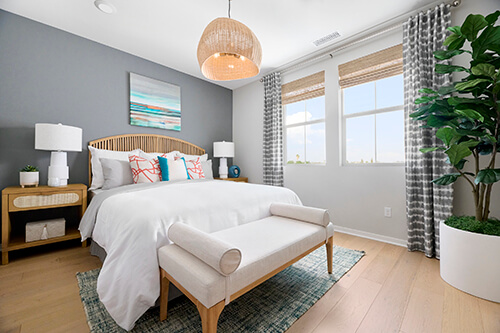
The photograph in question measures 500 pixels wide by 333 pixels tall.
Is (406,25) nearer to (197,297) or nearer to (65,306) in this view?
(197,297)

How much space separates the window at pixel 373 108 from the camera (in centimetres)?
A: 266

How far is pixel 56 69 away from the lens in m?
2.65

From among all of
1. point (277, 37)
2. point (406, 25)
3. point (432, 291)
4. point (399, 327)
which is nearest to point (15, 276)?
point (399, 327)

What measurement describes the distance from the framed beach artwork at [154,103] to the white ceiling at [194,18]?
0.51 meters

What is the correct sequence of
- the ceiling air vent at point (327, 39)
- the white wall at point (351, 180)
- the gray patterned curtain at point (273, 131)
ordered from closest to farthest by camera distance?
the white wall at point (351, 180), the ceiling air vent at point (327, 39), the gray patterned curtain at point (273, 131)

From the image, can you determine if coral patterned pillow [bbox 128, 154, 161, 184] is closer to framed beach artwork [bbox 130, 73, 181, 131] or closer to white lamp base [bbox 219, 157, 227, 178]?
framed beach artwork [bbox 130, 73, 181, 131]

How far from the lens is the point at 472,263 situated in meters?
1.60

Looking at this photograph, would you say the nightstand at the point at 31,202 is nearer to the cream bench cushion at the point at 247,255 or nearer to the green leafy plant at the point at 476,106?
the cream bench cushion at the point at 247,255

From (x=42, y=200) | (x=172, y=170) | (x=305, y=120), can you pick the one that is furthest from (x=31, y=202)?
(x=305, y=120)

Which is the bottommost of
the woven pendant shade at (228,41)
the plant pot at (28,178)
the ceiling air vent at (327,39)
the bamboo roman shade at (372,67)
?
the plant pot at (28,178)

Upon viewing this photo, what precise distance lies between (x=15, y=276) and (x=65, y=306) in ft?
2.76

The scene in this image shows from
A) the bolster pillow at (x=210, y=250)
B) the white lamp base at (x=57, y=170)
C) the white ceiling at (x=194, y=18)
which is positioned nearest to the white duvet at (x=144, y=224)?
the bolster pillow at (x=210, y=250)

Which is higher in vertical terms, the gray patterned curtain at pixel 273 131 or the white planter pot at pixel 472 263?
the gray patterned curtain at pixel 273 131

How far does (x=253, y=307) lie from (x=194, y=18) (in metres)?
2.90
